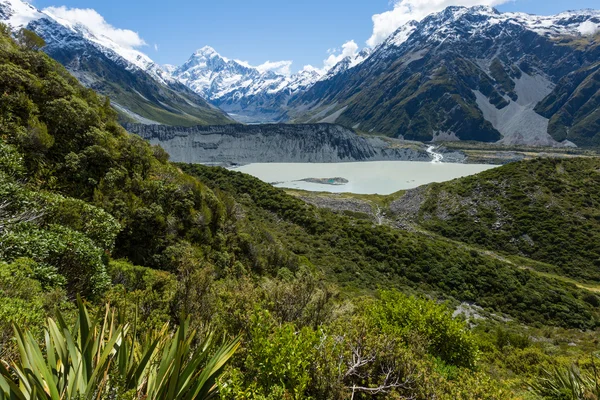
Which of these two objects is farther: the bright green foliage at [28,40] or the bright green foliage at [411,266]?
the bright green foliage at [411,266]

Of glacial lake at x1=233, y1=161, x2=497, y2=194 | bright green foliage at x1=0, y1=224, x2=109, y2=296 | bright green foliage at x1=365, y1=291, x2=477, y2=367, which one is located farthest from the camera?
glacial lake at x1=233, y1=161, x2=497, y2=194

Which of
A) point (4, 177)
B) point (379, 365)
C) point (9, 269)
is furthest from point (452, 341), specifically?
point (4, 177)

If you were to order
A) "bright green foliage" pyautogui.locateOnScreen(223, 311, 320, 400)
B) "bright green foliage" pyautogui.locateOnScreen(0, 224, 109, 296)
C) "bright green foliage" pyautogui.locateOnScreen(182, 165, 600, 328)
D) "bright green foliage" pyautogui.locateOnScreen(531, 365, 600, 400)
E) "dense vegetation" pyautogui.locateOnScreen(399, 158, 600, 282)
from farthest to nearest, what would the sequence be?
"dense vegetation" pyautogui.locateOnScreen(399, 158, 600, 282) → "bright green foliage" pyautogui.locateOnScreen(182, 165, 600, 328) → "bright green foliage" pyautogui.locateOnScreen(0, 224, 109, 296) → "bright green foliage" pyautogui.locateOnScreen(531, 365, 600, 400) → "bright green foliage" pyautogui.locateOnScreen(223, 311, 320, 400)

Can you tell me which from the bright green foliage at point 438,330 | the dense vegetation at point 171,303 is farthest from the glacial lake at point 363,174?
the bright green foliage at point 438,330

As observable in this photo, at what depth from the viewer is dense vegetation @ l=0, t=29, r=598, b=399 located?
4461mm

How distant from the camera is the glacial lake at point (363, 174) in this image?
78.9m

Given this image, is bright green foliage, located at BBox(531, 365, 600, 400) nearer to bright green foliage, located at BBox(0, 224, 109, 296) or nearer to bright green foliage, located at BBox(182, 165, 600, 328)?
bright green foliage, located at BBox(0, 224, 109, 296)

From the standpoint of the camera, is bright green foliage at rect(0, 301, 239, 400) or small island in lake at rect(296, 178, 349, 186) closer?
bright green foliage at rect(0, 301, 239, 400)

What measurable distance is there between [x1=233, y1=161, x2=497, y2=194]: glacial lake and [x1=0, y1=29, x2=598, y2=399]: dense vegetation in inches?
2020

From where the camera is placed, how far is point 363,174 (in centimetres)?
9675

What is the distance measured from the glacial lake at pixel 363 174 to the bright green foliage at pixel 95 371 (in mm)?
70562

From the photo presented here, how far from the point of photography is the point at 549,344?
62.2ft

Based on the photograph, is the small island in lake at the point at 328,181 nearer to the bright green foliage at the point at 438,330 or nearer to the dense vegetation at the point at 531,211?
the dense vegetation at the point at 531,211

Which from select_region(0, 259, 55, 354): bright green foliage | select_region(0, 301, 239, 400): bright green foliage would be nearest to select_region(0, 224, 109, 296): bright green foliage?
select_region(0, 259, 55, 354): bright green foliage
